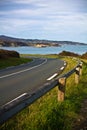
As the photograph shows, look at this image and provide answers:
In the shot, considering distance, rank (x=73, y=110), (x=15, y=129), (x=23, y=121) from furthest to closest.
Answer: (x=73, y=110) < (x=23, y=121) < (x=15, y=129)

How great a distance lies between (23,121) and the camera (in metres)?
6.81

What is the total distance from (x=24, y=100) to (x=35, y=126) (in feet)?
2.73

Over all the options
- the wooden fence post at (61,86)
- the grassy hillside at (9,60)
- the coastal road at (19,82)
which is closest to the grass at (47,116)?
the wooden fence post at (61,86)

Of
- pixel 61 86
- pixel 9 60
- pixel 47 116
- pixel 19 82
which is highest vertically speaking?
pixel 61 86

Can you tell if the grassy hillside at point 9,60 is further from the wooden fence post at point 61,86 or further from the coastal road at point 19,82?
the wooden fence post at point 61,86

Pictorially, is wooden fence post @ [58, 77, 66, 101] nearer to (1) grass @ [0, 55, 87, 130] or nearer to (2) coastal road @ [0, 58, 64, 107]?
(1) grass @ [0, 55, 87, 130]

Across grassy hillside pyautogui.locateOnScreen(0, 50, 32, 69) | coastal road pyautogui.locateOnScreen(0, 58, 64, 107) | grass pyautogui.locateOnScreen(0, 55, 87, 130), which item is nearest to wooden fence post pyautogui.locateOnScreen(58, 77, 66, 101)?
grass pyautogui.locateOnScreen(0, 55, 87, 130)

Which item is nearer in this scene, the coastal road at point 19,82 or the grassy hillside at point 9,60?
the coastal road at point 19,82

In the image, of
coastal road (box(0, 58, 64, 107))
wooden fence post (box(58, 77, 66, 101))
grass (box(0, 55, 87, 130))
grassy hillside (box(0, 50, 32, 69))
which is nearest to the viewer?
grass (box(0, 55, 87, 130))

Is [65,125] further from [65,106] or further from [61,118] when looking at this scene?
[65,106]

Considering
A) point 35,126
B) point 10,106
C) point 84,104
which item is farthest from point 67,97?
point 10,106

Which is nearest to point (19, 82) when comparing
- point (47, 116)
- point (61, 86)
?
point (61, 86)

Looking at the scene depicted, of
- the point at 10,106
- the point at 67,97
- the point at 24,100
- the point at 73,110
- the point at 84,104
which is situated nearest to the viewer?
the point at 10,106

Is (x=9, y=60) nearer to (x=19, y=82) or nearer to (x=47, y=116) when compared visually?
(x=19, y=82)
